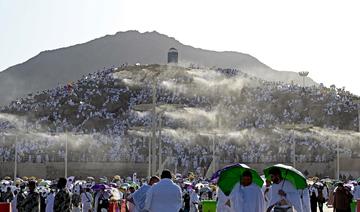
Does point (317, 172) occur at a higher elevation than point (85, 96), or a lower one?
lower

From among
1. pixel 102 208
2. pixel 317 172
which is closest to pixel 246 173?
pixel 102 208

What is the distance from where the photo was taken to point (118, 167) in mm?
74250

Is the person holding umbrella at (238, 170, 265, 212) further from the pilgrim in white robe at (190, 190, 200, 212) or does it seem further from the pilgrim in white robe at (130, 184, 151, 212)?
the pilgrim in white robe at (190, 190, 200, 212)

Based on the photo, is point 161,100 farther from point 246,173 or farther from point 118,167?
point 246,173

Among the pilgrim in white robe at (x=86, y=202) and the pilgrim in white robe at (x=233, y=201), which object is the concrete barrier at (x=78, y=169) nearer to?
the pilgrim in white robe at (x=86, y=202)

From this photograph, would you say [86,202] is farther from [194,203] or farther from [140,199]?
[140,199]

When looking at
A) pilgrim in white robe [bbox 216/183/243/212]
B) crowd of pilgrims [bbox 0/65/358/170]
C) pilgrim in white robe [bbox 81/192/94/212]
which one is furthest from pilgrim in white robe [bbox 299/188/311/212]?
crowd of pilgrims [bbox 0/65/358/170]

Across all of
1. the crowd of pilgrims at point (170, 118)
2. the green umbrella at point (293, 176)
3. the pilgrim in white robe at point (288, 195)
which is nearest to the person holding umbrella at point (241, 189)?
the pilgrim in white robe at point (288, 195)

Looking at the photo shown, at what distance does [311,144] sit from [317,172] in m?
8.89

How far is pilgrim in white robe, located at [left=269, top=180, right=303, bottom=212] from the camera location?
11461 millimetres

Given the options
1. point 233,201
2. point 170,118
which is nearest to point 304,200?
point 233,201

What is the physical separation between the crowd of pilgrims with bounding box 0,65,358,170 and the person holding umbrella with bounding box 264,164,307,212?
187ft

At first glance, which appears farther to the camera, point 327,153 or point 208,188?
point 327,153

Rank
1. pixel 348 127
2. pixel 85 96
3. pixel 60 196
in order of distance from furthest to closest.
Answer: pixel 85 96 → pixel 348 127 → pixel 60 196
